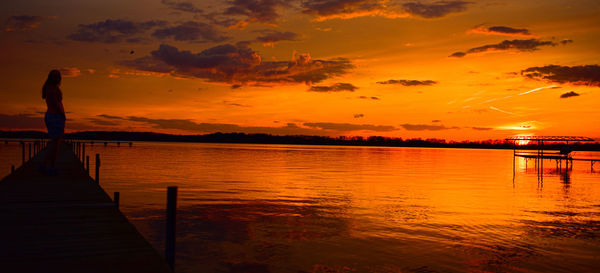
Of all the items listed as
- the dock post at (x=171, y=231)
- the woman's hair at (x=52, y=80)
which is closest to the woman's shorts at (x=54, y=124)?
the woman's hair at (x=52, y=80)

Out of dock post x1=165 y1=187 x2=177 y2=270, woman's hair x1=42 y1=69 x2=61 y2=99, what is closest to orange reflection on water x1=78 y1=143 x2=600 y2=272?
dock post x1=165 y1=187 x2=177 y2=270

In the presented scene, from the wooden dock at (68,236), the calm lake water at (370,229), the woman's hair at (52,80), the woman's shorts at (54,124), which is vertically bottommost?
the calm lake water at (370,229)

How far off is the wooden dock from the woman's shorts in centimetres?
180

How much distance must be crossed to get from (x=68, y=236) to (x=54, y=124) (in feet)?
18.1

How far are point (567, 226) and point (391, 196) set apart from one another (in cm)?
1032

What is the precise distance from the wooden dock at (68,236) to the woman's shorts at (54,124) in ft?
5.91

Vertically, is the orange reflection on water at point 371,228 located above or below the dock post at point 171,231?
below

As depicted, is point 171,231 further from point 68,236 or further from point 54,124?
point 54,124

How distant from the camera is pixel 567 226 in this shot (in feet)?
57.1

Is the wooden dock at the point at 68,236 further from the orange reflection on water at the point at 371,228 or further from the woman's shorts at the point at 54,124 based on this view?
the orange reflection on water at the point at 371,228

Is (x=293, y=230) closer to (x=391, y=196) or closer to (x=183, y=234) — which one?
(x=183, y=234)

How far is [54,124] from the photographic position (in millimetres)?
12961

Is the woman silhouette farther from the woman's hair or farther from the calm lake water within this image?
the calm lake water

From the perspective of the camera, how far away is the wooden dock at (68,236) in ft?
23.1
